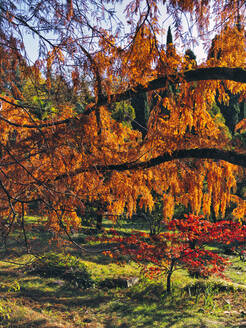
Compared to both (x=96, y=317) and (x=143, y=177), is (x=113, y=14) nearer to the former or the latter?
(x=143, y=177)

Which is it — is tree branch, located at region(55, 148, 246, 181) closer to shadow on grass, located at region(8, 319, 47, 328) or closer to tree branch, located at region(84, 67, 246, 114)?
tree branch, located at region(84, 67, 246, 114)

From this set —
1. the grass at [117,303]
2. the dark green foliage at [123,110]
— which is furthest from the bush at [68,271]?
the dark green foliage at [123,110]

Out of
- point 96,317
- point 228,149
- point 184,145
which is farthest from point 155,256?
point 228,149

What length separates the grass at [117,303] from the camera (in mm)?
4547

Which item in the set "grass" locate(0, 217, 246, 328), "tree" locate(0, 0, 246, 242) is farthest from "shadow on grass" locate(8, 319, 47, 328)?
"tree" locate(0, 0, 246, 242)

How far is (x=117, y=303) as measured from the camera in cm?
526

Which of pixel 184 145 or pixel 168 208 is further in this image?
pixel 168 208

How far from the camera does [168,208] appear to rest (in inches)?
165

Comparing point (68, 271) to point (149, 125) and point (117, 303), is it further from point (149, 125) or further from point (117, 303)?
point (149, 125)

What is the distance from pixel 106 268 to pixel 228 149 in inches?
190

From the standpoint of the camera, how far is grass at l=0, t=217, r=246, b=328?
14.9 feet

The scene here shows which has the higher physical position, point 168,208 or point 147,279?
point 168,208

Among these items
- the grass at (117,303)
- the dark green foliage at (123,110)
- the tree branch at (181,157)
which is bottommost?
the grass at (117,303)

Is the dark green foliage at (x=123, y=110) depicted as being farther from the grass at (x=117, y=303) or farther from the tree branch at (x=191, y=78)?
the grass at (x=117, y=303)
